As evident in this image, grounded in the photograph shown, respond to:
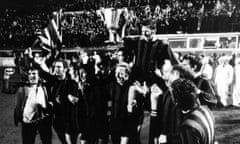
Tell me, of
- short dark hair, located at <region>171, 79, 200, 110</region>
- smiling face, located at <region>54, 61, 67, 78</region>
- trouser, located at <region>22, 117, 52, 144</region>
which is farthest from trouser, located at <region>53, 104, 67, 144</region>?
short dark hair, located at <region>171, 79, 200, 110</region>

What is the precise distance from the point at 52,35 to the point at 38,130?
3.81 ft

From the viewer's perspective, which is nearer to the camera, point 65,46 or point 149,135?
point 149,135

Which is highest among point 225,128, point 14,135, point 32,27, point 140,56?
point 32,27

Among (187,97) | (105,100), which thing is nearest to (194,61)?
(187,97)

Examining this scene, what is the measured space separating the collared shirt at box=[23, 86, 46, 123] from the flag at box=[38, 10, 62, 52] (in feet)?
2.12

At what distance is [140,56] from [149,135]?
2.66ft

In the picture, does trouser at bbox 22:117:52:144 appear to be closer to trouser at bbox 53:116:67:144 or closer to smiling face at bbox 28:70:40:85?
trouser at bbox 53:116:67:144

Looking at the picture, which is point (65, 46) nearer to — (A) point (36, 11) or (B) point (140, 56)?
(A) point (36, 11)

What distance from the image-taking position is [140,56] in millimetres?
3125

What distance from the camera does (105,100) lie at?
3100 mm

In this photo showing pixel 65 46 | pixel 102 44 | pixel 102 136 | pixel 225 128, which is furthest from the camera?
pixel 65 46

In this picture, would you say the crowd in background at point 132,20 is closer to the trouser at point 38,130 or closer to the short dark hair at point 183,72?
the short dark hair at point 183,72

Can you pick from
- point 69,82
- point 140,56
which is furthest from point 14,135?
point 140,56

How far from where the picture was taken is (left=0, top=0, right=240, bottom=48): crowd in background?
2975mm
